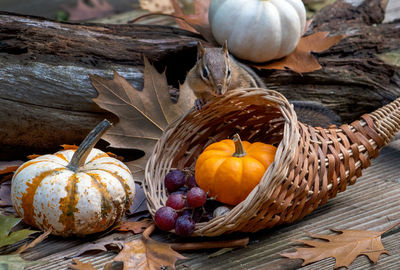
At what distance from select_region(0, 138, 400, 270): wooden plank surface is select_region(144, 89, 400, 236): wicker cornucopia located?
61mm

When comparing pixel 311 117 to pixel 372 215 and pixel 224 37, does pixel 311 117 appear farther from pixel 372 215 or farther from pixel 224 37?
pixel 372 215

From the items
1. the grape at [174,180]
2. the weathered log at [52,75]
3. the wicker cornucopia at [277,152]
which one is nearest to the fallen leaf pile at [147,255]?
the wicker cornucopia at [277,152]

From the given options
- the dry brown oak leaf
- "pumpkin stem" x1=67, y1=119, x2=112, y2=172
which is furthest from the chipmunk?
"pumpkin stem" x1=67, y1=119, x2=112, y2=172

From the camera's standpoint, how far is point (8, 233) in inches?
64.2

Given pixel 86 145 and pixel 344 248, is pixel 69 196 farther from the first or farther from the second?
pixel 344 248

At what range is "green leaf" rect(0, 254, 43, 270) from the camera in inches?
57.5

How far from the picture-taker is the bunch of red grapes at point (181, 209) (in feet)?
5.18

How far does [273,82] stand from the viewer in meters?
2.46

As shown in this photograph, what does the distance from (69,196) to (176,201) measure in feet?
1.17

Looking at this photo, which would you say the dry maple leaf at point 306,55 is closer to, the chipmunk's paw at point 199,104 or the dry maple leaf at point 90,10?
the chipmunk's paw at point 199,104

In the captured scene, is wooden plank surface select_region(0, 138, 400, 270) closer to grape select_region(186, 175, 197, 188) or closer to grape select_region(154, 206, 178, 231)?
grape select_region(154, 206, 178, 231)

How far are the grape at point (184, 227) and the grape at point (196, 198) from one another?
9 cm

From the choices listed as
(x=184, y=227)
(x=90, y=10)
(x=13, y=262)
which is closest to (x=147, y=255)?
(x=184, y=227)

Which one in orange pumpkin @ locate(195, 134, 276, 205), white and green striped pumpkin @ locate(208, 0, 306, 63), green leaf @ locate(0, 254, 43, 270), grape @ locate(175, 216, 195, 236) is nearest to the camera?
green leaf @ locate(0, 254, 43, 270)
